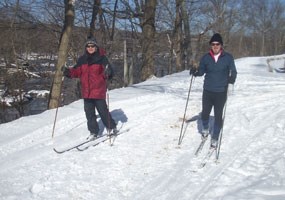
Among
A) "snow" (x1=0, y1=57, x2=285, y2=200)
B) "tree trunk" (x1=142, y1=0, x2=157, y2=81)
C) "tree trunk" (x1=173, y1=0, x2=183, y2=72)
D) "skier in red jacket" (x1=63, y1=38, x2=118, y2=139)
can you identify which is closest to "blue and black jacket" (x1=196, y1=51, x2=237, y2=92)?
"snow" (x1=0, y1=57, x2=285, y2=200)

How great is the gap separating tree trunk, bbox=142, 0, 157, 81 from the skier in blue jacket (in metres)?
11.2

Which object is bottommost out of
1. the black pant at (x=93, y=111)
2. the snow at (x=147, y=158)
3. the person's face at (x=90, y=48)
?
the snow at (x=147, y=158)

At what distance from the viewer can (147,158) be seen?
678 centimetres

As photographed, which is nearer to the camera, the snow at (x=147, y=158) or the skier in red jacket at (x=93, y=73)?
the snow at (x=147, y=158)

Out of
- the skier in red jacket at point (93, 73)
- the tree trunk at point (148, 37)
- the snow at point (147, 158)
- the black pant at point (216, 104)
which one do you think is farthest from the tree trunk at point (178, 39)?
the black pant at point (216, 104)

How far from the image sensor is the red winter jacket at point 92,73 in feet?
24.6

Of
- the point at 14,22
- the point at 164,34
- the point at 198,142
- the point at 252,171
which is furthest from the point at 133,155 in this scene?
the point at 164,34

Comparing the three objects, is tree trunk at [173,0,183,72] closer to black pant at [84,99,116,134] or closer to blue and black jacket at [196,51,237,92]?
black pant at [84,99,116,134]

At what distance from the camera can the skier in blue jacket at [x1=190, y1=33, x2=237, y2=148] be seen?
6.99m

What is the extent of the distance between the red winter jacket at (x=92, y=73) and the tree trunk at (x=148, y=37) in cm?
1088

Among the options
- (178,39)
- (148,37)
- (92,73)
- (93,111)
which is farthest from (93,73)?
(178,39)

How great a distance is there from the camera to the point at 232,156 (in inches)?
263

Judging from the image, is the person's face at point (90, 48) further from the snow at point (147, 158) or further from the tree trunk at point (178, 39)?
the tree trunk at point (178, 39)

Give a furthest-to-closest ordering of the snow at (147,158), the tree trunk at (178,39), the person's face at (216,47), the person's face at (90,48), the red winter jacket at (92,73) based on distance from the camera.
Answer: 1. the tree trunk at (178,39)
2. the red winter jacket at (92,73)
3. the person's face at (90,48)
4. the person's face at (216,47)
5. the snow at (147,158)
